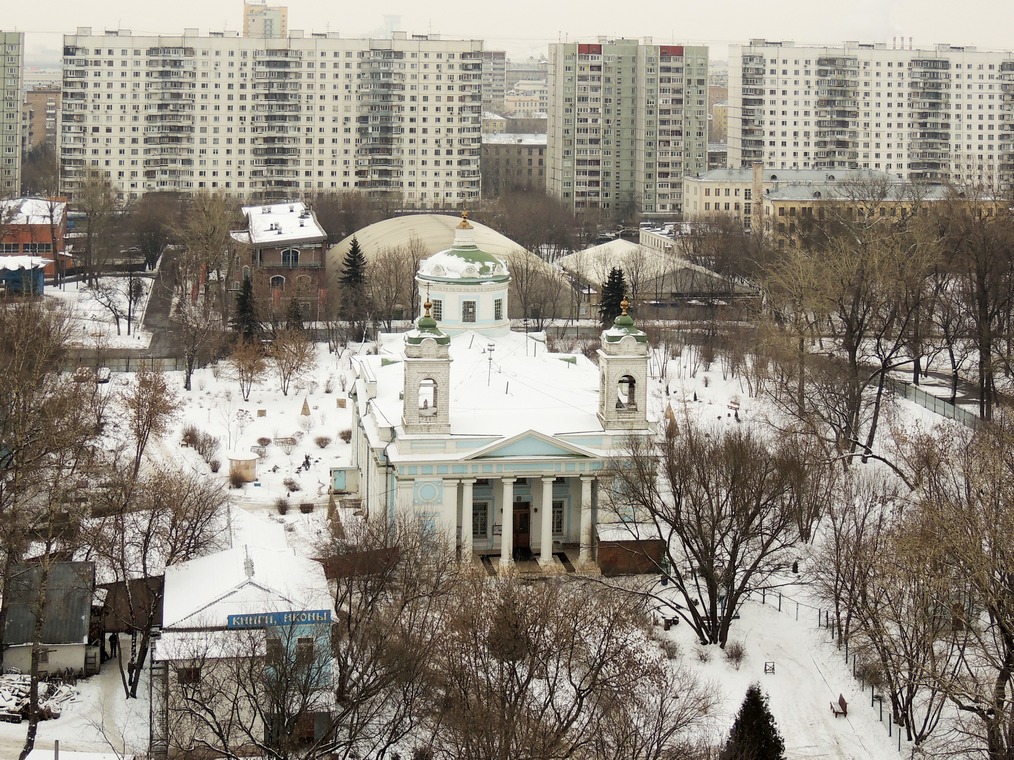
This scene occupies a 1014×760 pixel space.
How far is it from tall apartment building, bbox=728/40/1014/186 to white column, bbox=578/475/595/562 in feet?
247

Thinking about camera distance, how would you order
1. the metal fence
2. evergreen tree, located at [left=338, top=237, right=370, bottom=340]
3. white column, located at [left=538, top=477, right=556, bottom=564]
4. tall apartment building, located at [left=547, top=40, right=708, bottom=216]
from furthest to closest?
tall apartment building, located at [left=547, top=40, right=708, bottom=216] → evergreen tree, located at [left=338, top=237, right=370, bottom=340] → the metal fence → white column, located at [left=538, top=477, right=556, bottom=564]

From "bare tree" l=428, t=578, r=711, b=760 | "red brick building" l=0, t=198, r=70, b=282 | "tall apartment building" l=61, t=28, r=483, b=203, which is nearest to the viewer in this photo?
"bare tree" l=428, t=578, r=711, b=760

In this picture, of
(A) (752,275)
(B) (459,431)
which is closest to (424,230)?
(A) (752,275)

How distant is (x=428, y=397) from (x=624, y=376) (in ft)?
16.2

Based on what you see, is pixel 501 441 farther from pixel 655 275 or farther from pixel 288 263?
pixel 655 275

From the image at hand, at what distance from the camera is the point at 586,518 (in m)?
37.7

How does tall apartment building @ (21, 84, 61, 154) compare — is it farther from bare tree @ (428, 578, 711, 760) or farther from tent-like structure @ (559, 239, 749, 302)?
bare tree @ (428, 578, 711, 760)

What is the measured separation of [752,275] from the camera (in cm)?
7238

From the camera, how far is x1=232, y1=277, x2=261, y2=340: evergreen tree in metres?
61.2

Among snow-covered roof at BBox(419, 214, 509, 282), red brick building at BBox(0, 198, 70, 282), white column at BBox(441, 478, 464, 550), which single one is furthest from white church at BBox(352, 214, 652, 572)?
red brick building at BBox(0, 198, 70, 282)

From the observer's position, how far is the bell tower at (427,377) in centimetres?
3672

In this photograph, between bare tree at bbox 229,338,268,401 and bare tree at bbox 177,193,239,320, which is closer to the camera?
bare tree at bbox 229,338,268,401

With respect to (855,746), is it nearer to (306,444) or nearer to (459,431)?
(459,431)

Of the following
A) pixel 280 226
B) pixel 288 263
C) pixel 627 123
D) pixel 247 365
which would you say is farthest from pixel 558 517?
pixel 627 123
